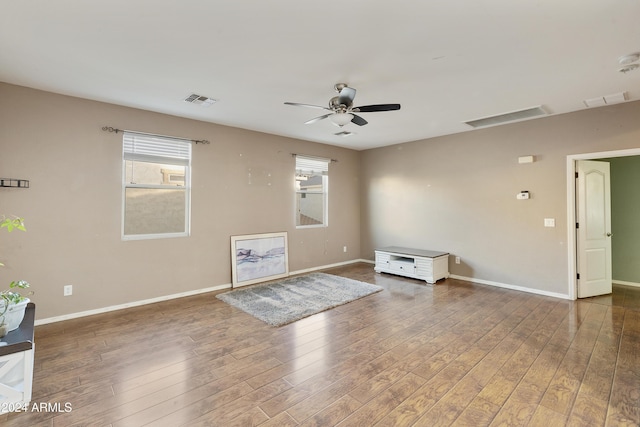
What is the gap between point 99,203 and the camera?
3.69 meters

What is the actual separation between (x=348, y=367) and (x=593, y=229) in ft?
14.2

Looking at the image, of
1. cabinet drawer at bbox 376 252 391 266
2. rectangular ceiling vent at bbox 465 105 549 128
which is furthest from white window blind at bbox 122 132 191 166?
rectangular ceiling vent at bbox 465 105 549 128

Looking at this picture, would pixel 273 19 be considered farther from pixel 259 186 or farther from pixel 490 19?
pixel 259 186

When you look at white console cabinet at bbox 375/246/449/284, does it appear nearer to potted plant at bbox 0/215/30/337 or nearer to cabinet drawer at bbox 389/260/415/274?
cabinet drawer at bbox 389/260/415/274

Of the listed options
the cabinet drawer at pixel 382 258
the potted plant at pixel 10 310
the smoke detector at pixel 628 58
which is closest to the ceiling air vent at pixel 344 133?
the cabinet drawer at pixel 382 258

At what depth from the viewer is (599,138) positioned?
3.94m

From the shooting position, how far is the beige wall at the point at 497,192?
13.6 ft

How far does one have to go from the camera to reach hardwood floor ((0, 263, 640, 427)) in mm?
1920

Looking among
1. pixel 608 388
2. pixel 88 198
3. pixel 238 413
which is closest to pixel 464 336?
pixel 608 388

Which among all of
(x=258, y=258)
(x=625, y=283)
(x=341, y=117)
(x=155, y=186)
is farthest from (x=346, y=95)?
(x=625, y=283)

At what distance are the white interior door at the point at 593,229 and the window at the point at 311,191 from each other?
13.8 feet

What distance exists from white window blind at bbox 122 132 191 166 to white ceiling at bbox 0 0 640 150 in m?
0.47

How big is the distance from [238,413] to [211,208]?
3.29 meters

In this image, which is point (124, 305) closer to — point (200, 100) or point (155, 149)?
point (155, 149)
